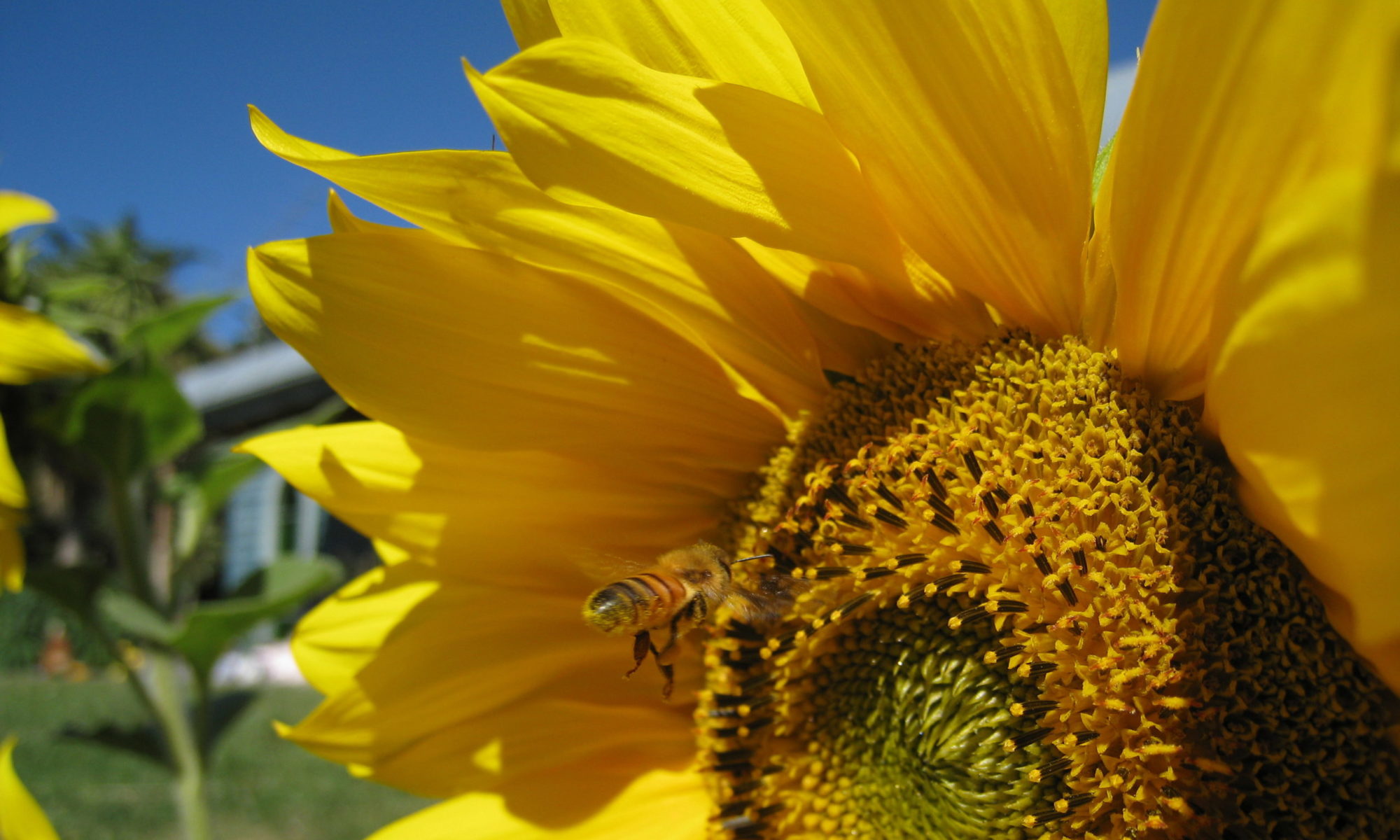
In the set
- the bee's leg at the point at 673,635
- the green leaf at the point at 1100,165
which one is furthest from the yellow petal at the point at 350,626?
the green leaf at the point at 1100,165

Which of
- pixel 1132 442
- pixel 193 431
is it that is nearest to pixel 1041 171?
pixel 1132 442

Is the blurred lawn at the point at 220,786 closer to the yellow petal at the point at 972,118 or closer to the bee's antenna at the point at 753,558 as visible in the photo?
the bee's antenna at the point at 753,558

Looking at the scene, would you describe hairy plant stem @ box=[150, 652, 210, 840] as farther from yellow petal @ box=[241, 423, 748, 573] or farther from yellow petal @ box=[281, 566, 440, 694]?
yellow petal @ box=[241, 423, 748, 573]

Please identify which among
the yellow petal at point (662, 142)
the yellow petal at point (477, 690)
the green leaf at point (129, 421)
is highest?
the yellow petal at point (662, 142)

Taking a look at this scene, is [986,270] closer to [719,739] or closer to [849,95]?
[849,95]

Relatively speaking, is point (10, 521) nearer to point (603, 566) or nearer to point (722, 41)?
point (603, 566)
